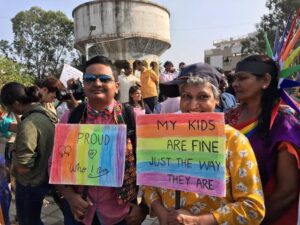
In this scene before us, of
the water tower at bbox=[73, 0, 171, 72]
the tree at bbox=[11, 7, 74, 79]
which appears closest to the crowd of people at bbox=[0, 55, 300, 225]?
the water tower at bbox=[73, 0, 171, 72]

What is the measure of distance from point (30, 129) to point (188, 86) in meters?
1.60

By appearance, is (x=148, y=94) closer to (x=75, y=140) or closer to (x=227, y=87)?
(x=227, y=87)

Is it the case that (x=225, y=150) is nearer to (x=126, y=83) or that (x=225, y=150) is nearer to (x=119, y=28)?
(x=126, y=83)

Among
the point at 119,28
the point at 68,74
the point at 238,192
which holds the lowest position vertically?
the point at 238,192

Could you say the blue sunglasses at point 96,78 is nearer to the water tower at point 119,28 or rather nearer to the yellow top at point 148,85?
the yellow top at point 148,85

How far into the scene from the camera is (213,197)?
1853 mm

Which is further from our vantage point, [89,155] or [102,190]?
[102,190]

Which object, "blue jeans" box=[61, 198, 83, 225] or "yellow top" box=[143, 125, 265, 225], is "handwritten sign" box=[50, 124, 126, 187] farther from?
"yellow top" box=[143, 125, 265, 225]

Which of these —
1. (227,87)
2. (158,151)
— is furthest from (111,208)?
(227,87)

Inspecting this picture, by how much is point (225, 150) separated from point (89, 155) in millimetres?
862

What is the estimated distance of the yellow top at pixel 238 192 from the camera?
171 cm

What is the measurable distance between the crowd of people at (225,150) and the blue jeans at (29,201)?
0.16 feet

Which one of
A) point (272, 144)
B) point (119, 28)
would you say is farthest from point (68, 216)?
point (119, 28)

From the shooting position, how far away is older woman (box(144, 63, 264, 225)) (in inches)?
67.5
